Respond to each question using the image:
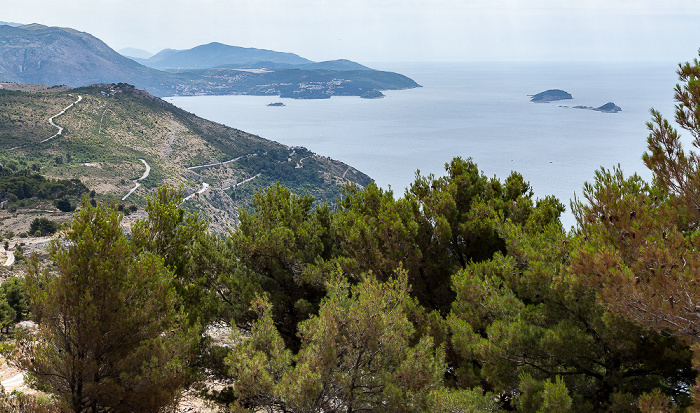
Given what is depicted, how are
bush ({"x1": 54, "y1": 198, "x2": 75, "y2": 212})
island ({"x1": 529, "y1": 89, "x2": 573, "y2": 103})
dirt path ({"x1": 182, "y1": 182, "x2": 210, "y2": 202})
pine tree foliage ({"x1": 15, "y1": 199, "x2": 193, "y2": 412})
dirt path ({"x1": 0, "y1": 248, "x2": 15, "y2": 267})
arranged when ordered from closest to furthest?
pine tree foliage ({"x1": 15, "y1": 199, "x2": 193, "y2": 412}), dirt path ({"x1": 0, "y1": 248, "x2": 15, "y2": 267}), bush ({"x1": 54, "y1": 198, "x2": 75, "y2": 212}), dirt path ({"x1": 182, "y1": 182, "x2": 210, "y2": 202}), island ({"x1": 529, "y1": 89, "x2": 573, "y2": 103})

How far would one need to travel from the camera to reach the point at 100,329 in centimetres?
670

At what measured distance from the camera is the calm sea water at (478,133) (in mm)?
73062

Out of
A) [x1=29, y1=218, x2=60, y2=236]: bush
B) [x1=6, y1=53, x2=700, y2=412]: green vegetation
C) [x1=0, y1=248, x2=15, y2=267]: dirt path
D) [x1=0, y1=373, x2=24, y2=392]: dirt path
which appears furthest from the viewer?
[x1=29, y1=218, x2=60, y2=236]: bush

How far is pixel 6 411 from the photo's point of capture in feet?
20.4

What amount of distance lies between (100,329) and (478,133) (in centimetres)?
11516

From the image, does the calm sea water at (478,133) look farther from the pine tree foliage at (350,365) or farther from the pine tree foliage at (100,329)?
the pine tree foliage at (100,329)

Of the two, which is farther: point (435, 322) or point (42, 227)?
point (42, 227)

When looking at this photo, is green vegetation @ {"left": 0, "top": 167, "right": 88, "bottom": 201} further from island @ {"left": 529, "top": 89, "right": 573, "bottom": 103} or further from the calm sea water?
island @ {"left": 529, "top": 89, "right": 573, "bottom": 103}

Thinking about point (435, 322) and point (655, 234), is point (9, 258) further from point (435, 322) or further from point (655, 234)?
point (655, 234)

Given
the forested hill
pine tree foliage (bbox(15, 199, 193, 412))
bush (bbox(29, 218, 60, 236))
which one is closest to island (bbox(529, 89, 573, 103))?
the forested hill

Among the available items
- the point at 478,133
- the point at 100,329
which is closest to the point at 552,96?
the point at 478,133

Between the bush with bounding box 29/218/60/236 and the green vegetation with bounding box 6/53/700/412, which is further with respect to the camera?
the bush with bounding box 29/218/60/236

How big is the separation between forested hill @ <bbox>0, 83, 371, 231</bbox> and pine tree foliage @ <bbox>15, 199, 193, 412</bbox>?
4630 cm

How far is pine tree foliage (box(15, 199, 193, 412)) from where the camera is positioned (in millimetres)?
6535
